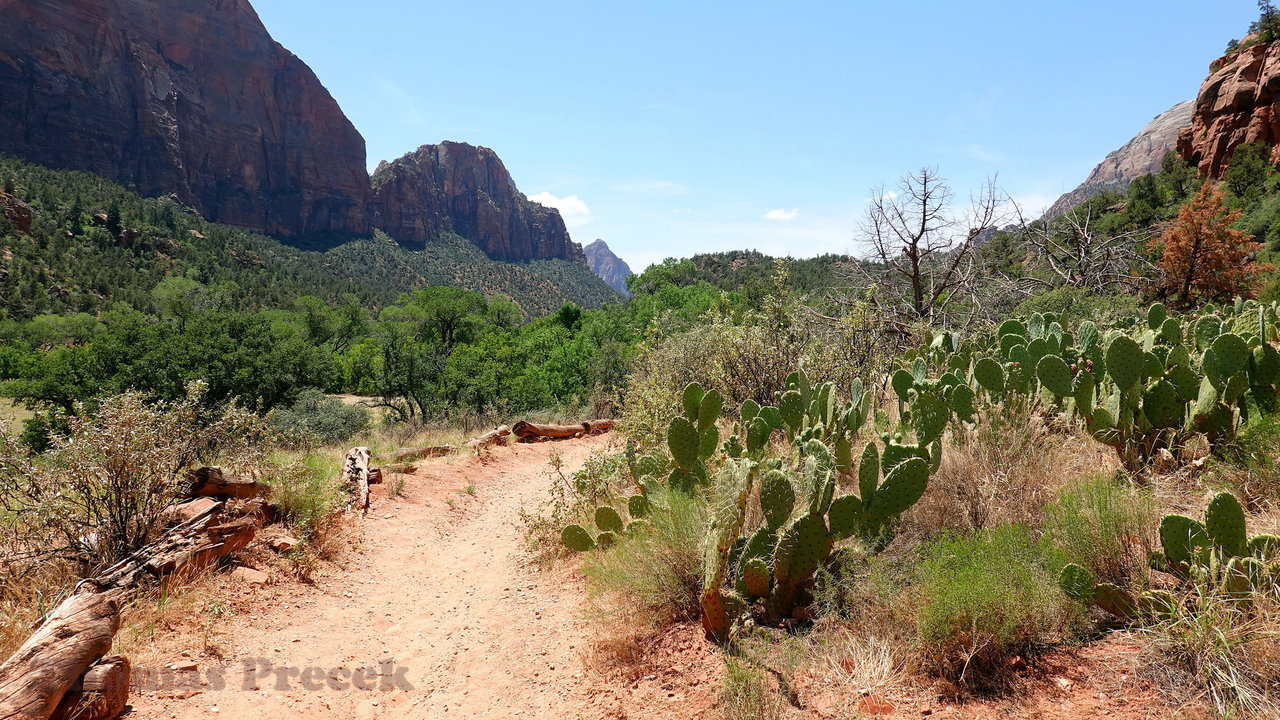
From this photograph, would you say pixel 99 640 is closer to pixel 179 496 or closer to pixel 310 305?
pixel 179 496

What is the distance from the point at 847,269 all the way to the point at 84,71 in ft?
336

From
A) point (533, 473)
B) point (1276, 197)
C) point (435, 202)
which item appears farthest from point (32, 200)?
point (435, 202)

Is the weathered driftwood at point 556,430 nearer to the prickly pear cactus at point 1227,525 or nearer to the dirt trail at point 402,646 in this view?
the dirt trail at point 402,646

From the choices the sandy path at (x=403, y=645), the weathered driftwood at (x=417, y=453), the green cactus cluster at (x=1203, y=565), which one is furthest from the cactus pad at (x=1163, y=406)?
the weathered driftwood at (x=417, y=453)

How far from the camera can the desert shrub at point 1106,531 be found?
7.73 ft

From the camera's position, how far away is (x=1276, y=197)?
2198cm

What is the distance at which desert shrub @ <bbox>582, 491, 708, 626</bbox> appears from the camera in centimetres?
314

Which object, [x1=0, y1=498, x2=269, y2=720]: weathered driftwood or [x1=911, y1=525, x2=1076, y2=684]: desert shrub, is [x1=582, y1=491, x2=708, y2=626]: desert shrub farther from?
[x1=0, y1=498, x2=269, y2=720]: weathered driftwood

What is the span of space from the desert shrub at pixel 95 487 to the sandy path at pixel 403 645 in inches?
37.9

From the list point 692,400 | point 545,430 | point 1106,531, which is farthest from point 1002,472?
point 545,430

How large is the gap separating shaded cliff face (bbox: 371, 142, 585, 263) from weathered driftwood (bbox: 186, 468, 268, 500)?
333 feet

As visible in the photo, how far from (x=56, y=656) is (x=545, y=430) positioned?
30.1 ft

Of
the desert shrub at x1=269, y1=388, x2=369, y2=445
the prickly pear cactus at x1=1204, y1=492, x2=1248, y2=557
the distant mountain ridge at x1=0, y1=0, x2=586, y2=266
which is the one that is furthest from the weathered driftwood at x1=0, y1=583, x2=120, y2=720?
the distant mountain ridge at x1=0, y1=0, x2=586, y2=266

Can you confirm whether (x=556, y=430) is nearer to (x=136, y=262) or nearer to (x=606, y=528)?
(x=606, y=528)
